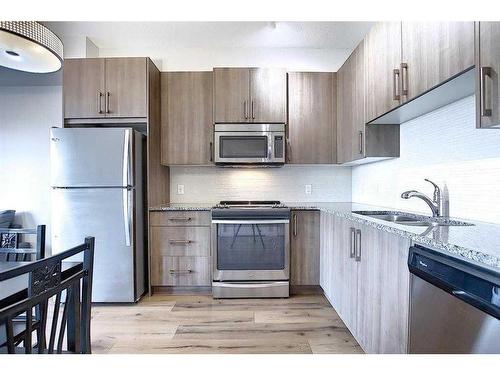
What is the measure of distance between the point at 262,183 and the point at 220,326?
1.67 metres

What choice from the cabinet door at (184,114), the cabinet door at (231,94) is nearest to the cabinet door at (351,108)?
the cabinet door at (231,94)

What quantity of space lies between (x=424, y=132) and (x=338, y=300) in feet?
4.52

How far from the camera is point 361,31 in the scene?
316 centimetres

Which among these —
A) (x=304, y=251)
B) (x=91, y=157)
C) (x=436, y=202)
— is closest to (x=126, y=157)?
(x=91, y=157)

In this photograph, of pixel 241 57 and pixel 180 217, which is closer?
pixel 180 217

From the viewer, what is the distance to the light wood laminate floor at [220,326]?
2.07 metres

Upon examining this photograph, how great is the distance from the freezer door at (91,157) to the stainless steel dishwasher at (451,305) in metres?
2.34

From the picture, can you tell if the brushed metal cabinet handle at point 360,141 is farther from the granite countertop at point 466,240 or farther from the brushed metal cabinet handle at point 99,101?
the brushed metal cabinet handle at point 99,101

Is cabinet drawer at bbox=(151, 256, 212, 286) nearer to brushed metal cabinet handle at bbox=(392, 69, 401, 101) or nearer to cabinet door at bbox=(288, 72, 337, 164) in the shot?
cabinet door at bbox=(288, 72, 337, 164)

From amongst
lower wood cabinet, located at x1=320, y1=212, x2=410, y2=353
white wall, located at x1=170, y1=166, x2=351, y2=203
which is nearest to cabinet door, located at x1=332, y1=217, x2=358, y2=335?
lower wood cabinet, located at x1=320, y1=212, x2=410, y2=353

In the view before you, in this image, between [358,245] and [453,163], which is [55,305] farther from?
[453,163]

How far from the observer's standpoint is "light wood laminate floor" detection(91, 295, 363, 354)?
2072mm

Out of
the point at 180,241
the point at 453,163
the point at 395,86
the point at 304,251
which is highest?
the point at 395,86

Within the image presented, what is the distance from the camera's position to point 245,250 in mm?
2932
